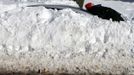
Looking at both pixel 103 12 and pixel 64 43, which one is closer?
pixel 64 43

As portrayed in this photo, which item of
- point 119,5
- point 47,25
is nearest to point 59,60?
point 47,25

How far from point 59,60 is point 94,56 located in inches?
32.7

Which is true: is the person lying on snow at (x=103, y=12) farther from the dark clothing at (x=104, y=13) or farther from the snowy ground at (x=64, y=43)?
the snowy ground at (x=64, y=43)

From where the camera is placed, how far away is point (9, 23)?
1105cm

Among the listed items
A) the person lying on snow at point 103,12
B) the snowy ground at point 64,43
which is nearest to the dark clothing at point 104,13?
the person lying on snow at point 103,12

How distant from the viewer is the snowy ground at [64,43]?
10.1m

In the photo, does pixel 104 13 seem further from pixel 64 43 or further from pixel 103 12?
pixel 64 43

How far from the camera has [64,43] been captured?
35.2ft

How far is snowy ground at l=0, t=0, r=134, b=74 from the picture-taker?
1008 centimetres

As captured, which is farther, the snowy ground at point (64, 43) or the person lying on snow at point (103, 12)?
the person lying on snow at point (103, 12)

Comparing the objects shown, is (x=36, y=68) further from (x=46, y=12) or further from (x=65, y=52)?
(x=46, y=12)

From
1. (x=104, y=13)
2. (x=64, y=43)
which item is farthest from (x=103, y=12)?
(x=64, y=43)

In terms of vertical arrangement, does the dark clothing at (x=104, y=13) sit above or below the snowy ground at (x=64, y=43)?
above

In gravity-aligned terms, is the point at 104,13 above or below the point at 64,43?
above
